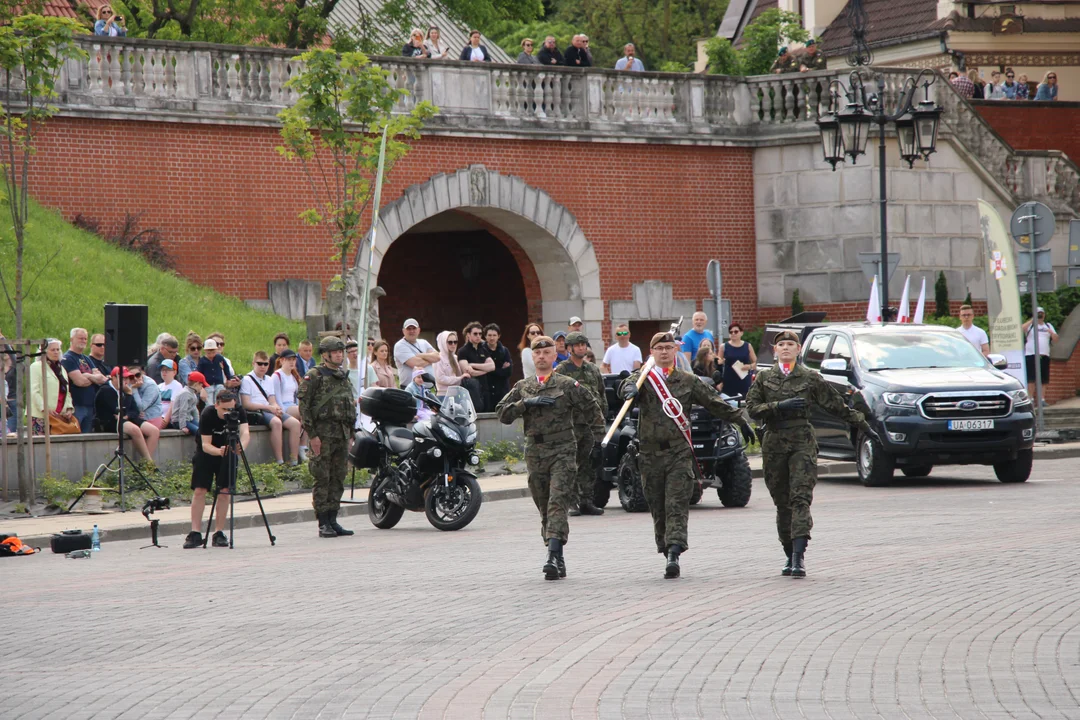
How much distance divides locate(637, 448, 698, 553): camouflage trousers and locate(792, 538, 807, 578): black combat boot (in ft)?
2.57

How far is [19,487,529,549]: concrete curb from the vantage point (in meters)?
16.3

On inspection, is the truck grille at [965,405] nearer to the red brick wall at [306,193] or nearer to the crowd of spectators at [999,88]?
the red brick wall at [306,193]

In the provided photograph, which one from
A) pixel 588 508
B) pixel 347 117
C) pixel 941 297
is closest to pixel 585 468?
pixel 588 508

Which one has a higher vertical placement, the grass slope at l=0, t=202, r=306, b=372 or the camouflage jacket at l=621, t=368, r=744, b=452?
the grass slope at l=0, t=202, r=306, b=372

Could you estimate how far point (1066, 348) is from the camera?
2894 centimetres

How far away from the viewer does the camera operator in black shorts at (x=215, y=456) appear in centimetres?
1536

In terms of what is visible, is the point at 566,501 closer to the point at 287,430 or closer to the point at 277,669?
the point at 277,669

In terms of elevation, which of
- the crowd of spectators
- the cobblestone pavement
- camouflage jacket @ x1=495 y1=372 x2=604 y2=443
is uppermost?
the crowd of spectators

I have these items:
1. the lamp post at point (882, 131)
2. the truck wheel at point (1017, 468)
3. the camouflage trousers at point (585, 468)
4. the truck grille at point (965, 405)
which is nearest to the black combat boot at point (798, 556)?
A: the camouflage trousers at point (585, 468)

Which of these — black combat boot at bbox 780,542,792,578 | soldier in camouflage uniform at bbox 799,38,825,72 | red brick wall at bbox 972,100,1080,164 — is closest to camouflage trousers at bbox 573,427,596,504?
black combat boot at bbox 780,542,792,578

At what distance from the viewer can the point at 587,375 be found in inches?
654

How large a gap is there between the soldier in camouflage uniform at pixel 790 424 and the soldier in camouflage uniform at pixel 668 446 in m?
0.30

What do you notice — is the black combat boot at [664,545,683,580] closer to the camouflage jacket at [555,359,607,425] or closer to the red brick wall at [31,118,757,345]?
the camouflage jacket at [555,359,607,425]

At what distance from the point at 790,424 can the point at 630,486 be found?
559 centimetres
